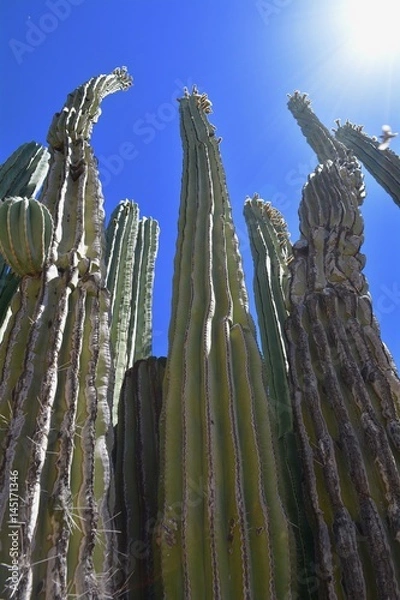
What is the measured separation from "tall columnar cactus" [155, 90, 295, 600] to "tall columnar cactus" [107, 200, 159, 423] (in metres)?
0.93

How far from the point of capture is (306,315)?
3.58 metres

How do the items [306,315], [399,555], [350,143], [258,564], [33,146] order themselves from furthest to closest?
[350,143], [33,146], [306,315], [399,555], [258,564]

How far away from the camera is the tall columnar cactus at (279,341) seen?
2.96 meters

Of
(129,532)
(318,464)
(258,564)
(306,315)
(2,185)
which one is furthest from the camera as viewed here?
(2,185)

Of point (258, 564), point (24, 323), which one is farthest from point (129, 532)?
point (24, 323)

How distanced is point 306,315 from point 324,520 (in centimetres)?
131

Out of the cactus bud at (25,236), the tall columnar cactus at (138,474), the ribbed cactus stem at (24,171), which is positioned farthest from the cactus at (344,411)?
the ribbed cactus stem at (24,171)

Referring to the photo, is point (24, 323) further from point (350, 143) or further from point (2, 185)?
point (350, 143)

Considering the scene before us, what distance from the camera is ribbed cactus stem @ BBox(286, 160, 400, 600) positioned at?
2.46 metres

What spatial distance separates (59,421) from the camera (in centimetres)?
227

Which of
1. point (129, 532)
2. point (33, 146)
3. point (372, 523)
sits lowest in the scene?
point (372, 523)

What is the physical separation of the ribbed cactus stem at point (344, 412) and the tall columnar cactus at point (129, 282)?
1.38 metres

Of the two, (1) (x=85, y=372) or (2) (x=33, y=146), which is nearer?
(1) (x=85, y=372)

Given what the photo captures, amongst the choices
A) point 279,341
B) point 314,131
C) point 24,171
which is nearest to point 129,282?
point 279,341
